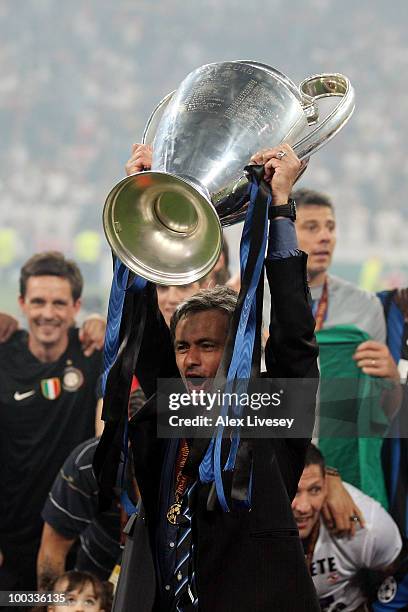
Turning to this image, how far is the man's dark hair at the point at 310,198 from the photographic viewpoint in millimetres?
3625

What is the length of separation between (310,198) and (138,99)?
0.92 m

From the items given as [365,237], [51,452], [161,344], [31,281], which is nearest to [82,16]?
[31,281]

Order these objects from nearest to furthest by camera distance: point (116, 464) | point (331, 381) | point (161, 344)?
1. point (116, 464)
2. point (161, 344)
3. point (331, 381)

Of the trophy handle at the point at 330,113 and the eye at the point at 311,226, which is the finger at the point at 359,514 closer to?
the eye at the point at 311,226

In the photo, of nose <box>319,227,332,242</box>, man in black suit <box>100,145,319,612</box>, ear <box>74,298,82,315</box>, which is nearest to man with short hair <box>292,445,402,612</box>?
nose <box>319,227,332,242</box>

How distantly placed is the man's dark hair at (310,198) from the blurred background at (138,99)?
3.0 inches

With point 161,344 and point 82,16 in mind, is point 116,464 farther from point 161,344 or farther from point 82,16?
point 82,16

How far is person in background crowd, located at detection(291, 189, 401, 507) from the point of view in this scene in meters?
3.41

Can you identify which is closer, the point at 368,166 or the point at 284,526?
the point at 284,526

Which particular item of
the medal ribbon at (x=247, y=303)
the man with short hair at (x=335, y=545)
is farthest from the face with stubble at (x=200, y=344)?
the man with short hair at (x=335, y=545)

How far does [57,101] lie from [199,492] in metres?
2.62

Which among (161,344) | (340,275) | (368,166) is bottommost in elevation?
(161,344)

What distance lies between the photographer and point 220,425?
1.81m

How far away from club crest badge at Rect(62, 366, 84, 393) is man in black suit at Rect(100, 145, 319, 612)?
165 cm
